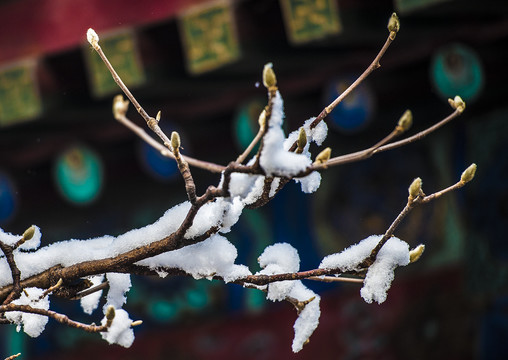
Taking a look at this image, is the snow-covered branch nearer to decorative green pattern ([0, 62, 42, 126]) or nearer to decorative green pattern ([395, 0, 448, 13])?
decorative green pattern ([395, 0, 448, 13])

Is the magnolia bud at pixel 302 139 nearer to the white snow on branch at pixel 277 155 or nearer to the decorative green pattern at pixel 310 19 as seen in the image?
the white snow on branch at pixel 277 155

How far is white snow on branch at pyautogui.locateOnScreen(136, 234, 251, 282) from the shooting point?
1.15 m

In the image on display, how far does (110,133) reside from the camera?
14.0 feet

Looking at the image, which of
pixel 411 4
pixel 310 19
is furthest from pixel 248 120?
pixel 411 4

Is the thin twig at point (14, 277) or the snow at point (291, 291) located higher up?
the thin twig at point (14, 277)

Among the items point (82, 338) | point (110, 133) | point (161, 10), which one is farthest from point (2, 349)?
point (161, 10)

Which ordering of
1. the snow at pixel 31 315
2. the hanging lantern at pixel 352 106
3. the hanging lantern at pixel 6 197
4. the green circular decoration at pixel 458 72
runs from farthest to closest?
the hanging lantern at pixel 6 197, the hanging lantern at pixel 352 106, the green circular decoration at pixel 458 72, the snow at pixel 31 315

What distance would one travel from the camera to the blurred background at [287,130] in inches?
130

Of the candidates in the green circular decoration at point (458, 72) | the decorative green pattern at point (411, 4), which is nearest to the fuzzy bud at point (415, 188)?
the decorative green pattern at point (411, 4)

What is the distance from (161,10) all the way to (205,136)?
1242mm

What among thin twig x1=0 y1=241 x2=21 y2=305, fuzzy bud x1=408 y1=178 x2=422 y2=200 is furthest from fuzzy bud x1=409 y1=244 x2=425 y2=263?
thin twig x1=0 y1=241 x2=21 y2=305

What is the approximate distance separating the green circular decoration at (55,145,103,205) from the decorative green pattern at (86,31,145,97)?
714 millimetres

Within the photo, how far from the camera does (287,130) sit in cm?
383

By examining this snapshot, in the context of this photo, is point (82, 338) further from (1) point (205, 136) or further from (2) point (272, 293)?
(2) point (272, 293)
